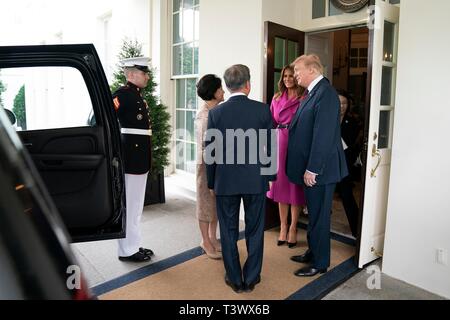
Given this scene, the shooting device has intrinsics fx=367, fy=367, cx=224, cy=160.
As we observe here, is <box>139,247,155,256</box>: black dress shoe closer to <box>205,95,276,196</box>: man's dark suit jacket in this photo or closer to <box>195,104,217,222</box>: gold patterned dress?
<box>195,104,217,222</box>: gold patterned dress

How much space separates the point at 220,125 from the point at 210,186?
0.47 m

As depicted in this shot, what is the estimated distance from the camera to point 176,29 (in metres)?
5.66

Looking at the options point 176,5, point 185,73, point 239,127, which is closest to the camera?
point 239,127

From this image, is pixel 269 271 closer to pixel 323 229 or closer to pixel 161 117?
pixel 323 229

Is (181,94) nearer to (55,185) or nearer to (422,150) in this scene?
(55,185)

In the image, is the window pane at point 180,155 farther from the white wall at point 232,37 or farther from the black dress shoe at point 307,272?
the black dress shoe at point 307,272

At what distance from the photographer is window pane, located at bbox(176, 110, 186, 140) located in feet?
18.9

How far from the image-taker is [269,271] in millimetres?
2949

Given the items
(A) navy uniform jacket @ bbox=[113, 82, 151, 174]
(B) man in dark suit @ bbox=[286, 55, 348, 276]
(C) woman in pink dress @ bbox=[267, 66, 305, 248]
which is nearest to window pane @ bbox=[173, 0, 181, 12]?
(C) woman in pink dress @ bbox=[267, 66, 305, 248]

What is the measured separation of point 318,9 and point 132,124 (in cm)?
244

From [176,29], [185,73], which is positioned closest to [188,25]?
[176,29]

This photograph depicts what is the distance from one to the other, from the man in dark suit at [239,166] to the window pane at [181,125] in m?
3.23

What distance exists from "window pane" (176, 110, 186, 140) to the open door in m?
3.37
